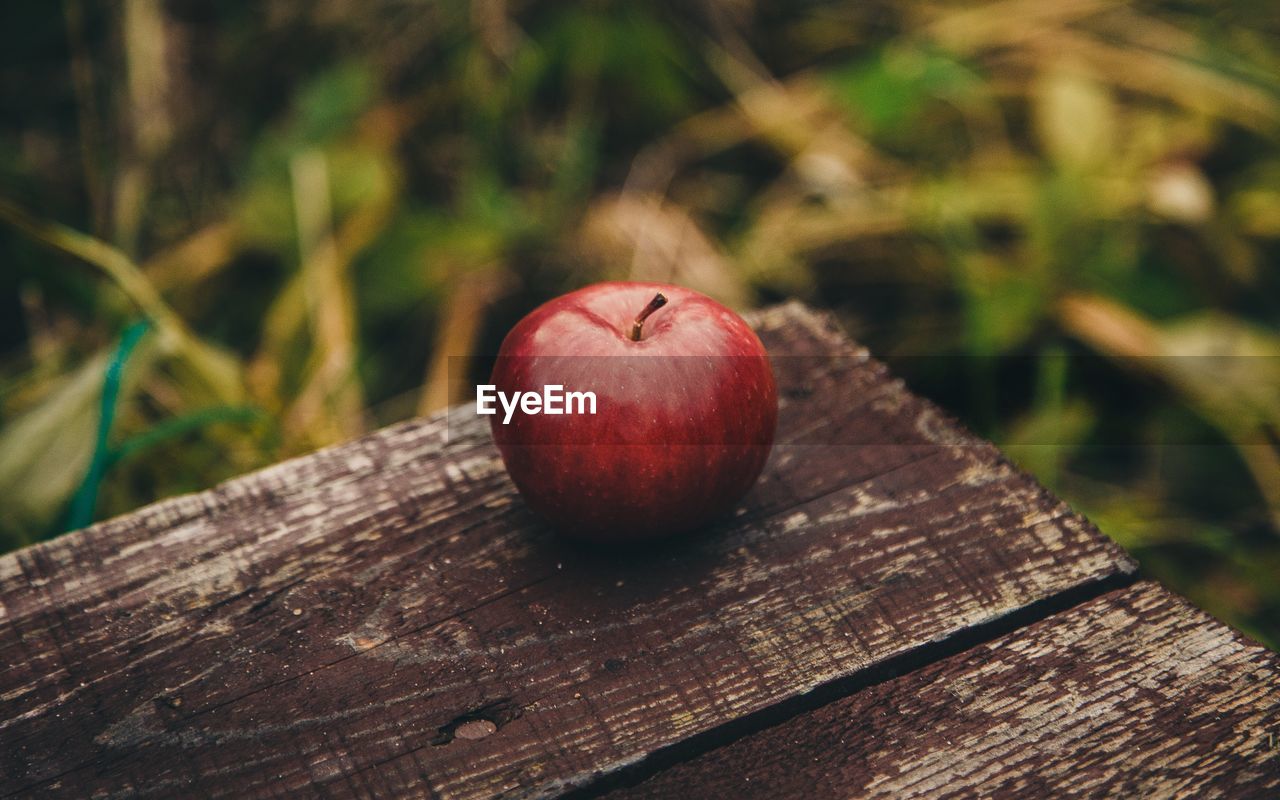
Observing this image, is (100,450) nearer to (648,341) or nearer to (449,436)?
(449,436)

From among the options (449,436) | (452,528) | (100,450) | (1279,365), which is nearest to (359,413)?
(100,450)

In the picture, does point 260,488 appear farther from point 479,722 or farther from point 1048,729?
point 1048,729

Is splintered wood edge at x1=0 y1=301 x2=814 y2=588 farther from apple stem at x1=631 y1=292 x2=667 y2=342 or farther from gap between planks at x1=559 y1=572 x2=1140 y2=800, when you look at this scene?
gap between planks at x1=559 y1=572 x2=1140 y2=800

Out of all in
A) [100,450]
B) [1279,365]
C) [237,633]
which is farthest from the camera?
[1279,365]

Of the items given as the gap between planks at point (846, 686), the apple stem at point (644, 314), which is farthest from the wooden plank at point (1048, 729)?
the apple stem at point (644, 314)

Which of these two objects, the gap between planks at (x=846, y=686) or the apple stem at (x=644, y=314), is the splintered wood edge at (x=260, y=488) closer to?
the apple stem at (x=644, y=314)
